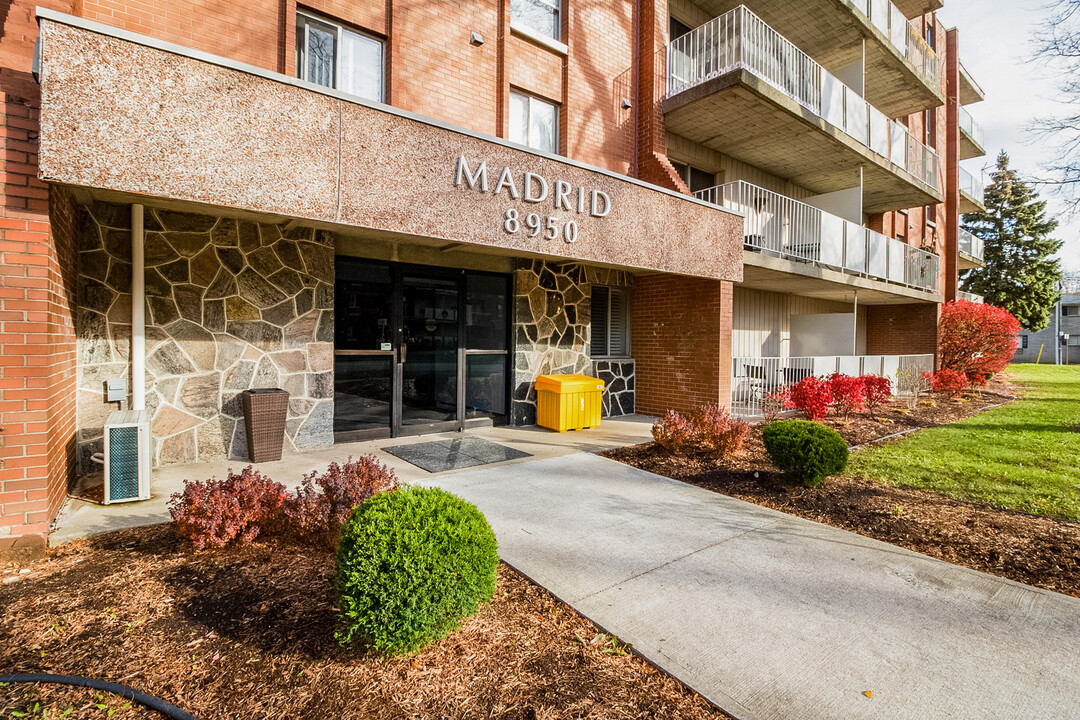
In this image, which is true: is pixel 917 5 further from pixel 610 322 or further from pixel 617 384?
pixel 617 384

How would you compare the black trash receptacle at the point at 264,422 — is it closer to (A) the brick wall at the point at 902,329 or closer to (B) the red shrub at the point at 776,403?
(B) the red shrub at the point at 776,403

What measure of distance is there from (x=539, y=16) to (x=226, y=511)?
9.45 meters

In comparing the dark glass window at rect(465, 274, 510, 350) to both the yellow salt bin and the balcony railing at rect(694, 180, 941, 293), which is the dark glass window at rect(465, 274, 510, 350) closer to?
the yellow salt bin

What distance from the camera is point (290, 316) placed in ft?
22.0

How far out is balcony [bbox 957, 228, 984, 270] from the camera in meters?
21.6

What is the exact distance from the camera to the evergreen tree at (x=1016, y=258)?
2928 cm

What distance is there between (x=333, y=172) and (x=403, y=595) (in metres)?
4.25

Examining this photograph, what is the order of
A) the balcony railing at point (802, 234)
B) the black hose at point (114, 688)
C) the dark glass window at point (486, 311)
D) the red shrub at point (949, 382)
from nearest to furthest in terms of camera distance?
the black hose at point (114, 688)
the dark glass window at point (486, 311)
the balcony railing at point (802, 234)
the red shrub at point (949, 382)

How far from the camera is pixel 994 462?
7.05 meters

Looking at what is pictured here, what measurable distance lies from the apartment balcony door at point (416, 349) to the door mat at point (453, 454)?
0.79 m

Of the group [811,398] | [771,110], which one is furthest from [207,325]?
[771,110]

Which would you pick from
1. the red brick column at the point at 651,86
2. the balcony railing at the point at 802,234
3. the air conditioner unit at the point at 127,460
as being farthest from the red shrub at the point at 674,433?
the air conditioner unit at the point at 127,460

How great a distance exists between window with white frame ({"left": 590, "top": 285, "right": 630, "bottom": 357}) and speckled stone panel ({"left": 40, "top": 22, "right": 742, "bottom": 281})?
11.5 feet

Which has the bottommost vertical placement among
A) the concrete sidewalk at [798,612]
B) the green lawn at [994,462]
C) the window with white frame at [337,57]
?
the concrete sidewalk at [798,612]
